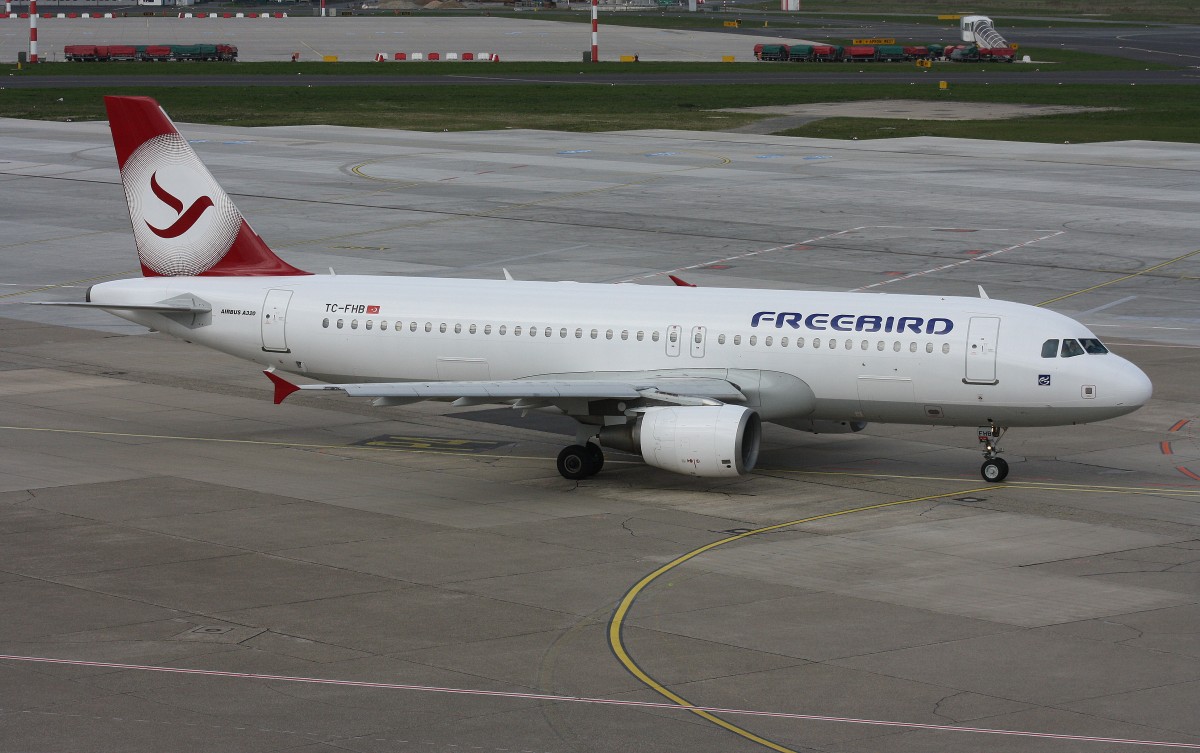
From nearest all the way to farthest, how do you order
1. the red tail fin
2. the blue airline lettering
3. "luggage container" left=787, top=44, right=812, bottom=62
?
the blue airline lettering
the red tail fin
"luggage container" left=787, top=44, right=812, bottom=62

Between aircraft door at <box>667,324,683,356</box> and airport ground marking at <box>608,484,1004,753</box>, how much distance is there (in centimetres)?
599

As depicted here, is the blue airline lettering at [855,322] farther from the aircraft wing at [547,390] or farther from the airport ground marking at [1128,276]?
the airport ground marking at [1128,276]

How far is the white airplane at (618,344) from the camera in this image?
34750mm

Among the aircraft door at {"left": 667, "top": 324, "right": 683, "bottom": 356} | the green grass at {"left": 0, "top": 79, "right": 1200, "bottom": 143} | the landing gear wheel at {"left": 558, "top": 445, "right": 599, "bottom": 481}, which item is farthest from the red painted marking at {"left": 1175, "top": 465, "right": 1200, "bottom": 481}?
the green grass at {"left": 0, "top": 79, "right": 1200, "bottom": 143}

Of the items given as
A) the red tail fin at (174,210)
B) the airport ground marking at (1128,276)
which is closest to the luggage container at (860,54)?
the airport ground marking at (1128,276)

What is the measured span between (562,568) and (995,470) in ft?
38.2

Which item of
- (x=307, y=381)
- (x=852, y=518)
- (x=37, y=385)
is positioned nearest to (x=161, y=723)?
(x=852, y=518)

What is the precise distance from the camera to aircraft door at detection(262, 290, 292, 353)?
3934 centimetres

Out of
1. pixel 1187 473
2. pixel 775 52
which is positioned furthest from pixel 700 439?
pixel 775 52

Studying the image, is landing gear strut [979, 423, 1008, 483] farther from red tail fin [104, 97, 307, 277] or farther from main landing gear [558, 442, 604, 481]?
red tail fin [104, 97, 307, 277]

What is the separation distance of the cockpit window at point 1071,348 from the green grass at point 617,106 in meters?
67.7

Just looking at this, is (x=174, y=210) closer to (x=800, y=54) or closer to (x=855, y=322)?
(x=855, y=322)

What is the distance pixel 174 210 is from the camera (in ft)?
135

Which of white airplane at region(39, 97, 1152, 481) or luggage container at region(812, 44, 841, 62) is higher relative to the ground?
luggage container at region(812, 44, 841, 62)
